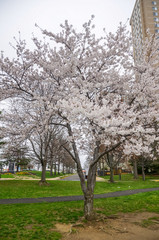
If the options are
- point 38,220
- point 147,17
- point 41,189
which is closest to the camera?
point 38,220

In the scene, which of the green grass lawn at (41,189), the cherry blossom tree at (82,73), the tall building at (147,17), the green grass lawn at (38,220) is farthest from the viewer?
the tall building at (147,17)

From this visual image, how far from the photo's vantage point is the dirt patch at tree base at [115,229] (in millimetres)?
5055

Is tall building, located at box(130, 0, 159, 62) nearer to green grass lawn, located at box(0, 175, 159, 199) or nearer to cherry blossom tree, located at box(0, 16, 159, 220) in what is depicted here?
green grass lawn, located at box(0, 175, 159, 199)

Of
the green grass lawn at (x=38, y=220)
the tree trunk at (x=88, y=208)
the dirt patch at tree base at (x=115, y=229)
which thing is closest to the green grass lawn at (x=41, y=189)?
the green grass lawn at (x=38, y=220)

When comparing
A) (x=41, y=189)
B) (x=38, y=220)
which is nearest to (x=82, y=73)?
(x=38, y=220)

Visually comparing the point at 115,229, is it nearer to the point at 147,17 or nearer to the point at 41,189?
the point at 41,189

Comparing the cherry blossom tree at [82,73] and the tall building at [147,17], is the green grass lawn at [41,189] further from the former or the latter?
the tall building at [147,17]

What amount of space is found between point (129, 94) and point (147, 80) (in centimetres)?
119

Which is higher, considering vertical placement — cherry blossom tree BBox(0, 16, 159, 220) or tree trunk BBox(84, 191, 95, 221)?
cherry blossom tree BBox(0, 16, 159, 220)

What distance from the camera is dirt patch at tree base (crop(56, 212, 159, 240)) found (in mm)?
5055

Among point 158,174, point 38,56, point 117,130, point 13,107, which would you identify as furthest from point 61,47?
point 158,174

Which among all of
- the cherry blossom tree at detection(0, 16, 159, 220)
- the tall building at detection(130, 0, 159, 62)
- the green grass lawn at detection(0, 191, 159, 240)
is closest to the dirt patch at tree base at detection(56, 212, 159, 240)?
the green grass lawn at detection(0, 191, 159, 240)

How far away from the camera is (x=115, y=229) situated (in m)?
5.66

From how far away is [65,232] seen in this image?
5352mm
